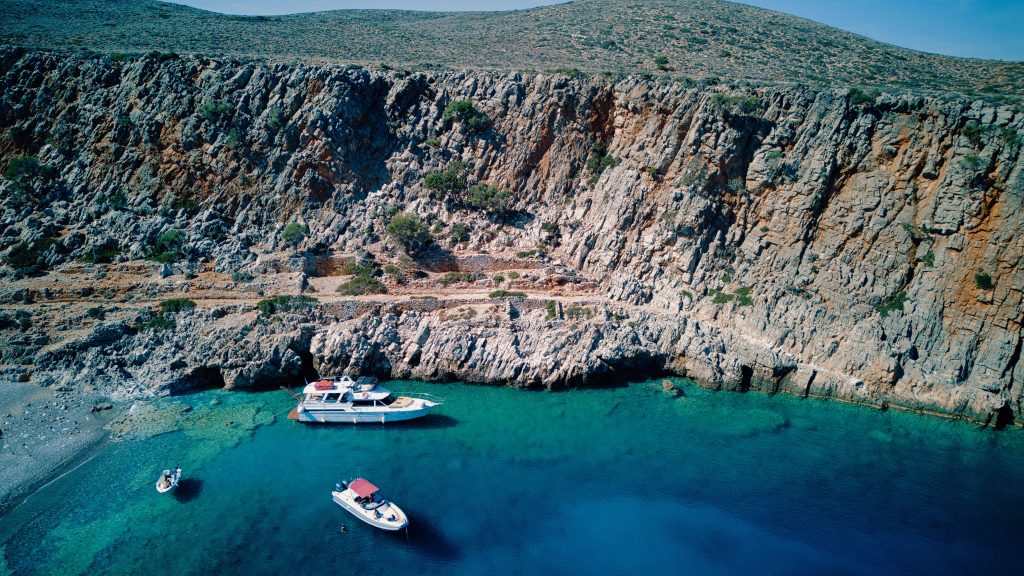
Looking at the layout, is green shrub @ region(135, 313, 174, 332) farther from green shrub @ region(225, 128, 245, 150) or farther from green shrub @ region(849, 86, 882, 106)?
green shrub @ region(849, 86, 882, 106)

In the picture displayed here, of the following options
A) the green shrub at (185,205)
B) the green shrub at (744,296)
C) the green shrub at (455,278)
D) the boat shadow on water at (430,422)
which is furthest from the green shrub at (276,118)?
the green shrub at (744,296)

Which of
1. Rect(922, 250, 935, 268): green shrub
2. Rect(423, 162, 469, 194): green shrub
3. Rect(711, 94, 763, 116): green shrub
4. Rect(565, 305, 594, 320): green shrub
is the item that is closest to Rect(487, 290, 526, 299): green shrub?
Rect(565, 305, 594, 320): green shrub

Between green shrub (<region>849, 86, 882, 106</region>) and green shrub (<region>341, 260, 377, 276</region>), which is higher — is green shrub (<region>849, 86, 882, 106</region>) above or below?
above

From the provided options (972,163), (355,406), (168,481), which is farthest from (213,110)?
(972,163)

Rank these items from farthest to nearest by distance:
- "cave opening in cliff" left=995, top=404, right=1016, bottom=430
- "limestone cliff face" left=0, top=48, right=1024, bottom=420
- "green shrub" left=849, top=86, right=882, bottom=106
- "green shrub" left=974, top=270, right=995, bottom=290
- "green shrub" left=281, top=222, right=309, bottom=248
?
"green shrub" left=281, top=222, right=309, bottom=248
"green shrub" left=849, top=86, right=882, bottom=106
"limestone cliff face" left=0, top=48, right=1024, bottom=420
"green shrub" left=974, top=270, right=995, bottom=290
"cave opening in cliff" left=995, top=404, right=1016, bottom=430

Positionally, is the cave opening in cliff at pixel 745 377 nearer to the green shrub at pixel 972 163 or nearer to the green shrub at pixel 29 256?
the green shrub at pixel 972 163

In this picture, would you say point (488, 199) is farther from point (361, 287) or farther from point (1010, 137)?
point (1010, 137)

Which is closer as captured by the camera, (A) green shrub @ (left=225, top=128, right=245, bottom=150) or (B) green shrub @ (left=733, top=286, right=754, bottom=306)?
(B) green shrub @ (left=733, top=286, right=754, bottom=306)
